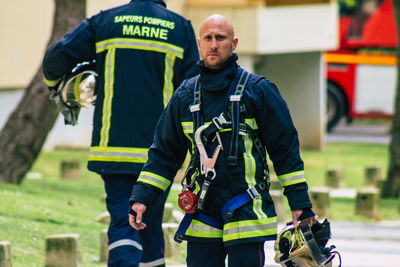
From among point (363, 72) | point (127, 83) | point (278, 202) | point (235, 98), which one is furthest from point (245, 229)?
point (363, 72)

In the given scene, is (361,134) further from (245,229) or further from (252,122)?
(245,229)

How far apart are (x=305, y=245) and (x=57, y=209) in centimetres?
439

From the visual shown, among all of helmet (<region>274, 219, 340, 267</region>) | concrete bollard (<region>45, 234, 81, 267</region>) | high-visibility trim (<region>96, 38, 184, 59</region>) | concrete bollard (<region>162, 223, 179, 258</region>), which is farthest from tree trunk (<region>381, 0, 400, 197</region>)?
helmet (<region>274, 219, 340, 267</region>)

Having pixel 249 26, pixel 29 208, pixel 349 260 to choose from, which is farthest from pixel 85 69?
pixel 249 26

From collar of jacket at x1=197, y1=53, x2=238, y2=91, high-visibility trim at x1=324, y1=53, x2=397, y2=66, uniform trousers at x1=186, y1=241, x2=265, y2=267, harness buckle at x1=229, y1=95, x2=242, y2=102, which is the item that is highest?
high-visibility trim at x1=324, y1=53, x2=397, y2=66

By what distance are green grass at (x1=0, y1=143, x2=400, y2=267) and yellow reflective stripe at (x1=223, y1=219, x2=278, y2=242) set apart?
7.91 feet

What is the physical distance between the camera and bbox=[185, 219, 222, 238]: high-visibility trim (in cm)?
443

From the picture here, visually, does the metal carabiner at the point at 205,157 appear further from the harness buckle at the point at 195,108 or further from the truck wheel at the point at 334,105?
the truck wheel at the point at 334,105

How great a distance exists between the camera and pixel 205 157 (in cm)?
442

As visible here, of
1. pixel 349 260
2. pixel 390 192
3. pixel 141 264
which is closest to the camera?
pixel 141 264

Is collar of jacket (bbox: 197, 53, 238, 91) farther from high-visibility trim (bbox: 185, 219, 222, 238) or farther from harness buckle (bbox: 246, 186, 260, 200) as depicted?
high-visibility trim (bbox: 185, 219, 222, 238)

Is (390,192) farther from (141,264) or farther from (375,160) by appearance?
(141,264)

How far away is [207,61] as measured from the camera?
4.47 meters

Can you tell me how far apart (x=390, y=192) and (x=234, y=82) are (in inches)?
326
